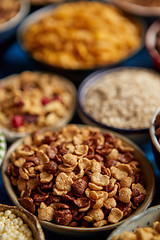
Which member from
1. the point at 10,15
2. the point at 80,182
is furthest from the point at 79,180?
the point at 10,15

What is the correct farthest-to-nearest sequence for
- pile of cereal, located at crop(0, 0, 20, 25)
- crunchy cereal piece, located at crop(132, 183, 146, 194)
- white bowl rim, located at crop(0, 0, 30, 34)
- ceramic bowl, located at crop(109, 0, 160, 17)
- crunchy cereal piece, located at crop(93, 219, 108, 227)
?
1. ceramic bowl, located at crop(109, 0, 160, 17)
2. pile of cereal, located at crop(0, 0, 20, 25)
3. white bowl rim, located at crop(0, 0, 30, 34)
4. crunchy cereal piece, located at crop(132, 183, 146, 194)
5. crunchy cereal piece, located at crop(93, 219, 108, 227)

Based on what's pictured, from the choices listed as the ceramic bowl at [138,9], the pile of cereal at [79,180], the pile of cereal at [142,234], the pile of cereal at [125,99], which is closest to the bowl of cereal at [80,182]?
the pile of cereal at [79,180]

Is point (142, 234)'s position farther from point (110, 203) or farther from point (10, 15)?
point (10, 15)

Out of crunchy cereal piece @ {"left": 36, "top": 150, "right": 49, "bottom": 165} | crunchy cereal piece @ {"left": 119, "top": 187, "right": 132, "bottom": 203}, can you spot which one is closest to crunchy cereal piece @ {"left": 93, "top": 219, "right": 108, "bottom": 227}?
crunchy cereal piece @ {"left": 119, "top": 187, "right": 132, "bottom": 203}

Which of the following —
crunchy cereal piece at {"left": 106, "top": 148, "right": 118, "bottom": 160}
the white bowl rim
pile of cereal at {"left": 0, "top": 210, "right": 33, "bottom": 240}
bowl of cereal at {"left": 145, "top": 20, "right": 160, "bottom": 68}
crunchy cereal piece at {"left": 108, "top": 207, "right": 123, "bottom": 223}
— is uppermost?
the white bowl rim

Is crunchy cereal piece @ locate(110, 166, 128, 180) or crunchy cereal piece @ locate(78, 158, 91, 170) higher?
crunchy cereal piece @ locate(78, 158, 91, 170)

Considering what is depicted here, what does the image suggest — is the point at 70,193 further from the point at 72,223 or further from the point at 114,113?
the point at 114,113

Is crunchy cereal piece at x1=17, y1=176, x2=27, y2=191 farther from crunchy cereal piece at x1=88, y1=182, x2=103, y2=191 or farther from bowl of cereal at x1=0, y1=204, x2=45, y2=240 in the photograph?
crunchy cereal piece at x1=88, y1=182, x2=103, y2=191
